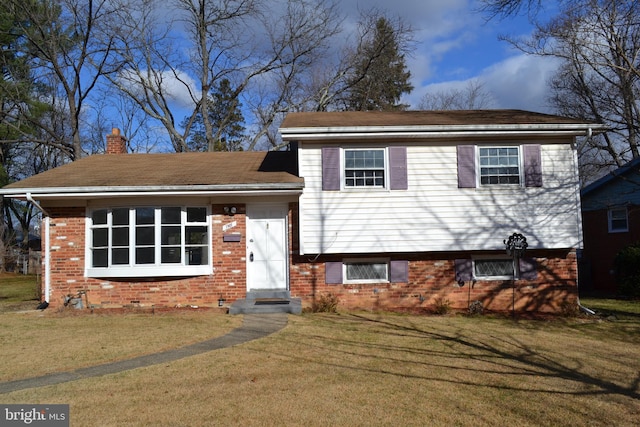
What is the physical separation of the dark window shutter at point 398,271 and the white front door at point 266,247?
2652 mm

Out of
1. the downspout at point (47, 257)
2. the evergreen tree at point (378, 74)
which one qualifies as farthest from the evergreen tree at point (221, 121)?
the downspout at point (47, 257)

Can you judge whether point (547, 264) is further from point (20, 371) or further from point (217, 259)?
point (20, 371)

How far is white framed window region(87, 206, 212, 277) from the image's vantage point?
1195cm

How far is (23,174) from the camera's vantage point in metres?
37.1

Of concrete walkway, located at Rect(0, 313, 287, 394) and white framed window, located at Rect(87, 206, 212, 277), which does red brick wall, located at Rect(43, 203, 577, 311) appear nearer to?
white framed window, located at Rect(87, 206, 212, 277)

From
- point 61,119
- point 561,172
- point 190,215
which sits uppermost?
point 61,119

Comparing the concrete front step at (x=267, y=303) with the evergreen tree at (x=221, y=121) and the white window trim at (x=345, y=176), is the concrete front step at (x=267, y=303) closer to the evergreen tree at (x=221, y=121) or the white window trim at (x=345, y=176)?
the white window trim at (x=345, y=176)

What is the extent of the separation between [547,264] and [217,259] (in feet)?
27.0

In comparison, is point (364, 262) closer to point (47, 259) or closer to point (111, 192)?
point (111, 192)

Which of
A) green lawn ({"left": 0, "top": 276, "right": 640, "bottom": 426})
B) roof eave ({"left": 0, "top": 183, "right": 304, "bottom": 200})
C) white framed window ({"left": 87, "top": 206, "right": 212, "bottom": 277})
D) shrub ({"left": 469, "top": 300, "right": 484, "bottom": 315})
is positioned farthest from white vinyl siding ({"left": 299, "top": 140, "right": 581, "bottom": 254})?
white framed window ({"left": 87, "top": 206, "right": 212, "bottom": 277})

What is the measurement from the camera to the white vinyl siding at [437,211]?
1184 cm

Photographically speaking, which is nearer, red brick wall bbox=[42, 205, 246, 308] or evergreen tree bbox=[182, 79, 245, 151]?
red brick wall bbox=[42, 205, 246, 308]

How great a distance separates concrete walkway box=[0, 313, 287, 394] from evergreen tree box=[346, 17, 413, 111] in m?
21.1

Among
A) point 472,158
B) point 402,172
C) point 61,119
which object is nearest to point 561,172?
point 472,158
